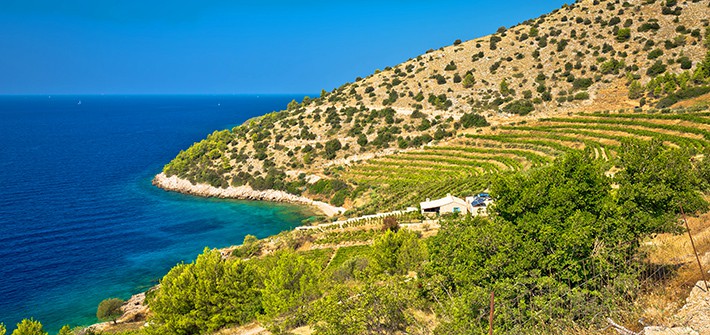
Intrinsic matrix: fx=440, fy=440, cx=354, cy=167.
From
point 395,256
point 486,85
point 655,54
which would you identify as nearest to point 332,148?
point 486,85

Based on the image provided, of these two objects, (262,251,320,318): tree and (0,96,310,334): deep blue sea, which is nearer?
(262,251,320,318): tree

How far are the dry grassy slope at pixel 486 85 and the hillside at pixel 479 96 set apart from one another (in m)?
0.29

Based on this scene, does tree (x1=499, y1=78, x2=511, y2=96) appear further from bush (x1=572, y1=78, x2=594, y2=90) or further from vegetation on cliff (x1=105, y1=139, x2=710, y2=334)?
vegetation on cliff (x1=105, y1=139, x2=710, y2=334)

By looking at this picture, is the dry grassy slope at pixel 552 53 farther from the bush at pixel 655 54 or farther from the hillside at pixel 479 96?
the bush at pixel 655 54

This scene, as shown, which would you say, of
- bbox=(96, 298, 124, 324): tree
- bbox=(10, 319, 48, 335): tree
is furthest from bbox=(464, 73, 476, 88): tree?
bbox=(10, 319, 48, 335): tree

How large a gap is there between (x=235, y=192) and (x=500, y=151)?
49.9 meters

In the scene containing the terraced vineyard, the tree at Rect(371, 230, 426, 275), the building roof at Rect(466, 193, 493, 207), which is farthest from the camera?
the terraced vineyard

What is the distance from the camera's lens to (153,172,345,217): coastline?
253 feet

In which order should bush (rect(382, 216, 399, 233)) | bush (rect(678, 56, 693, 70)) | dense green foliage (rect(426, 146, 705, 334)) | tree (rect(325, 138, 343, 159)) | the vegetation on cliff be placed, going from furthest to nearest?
tree (rect(325, 138, 343, 159)) < bush (rect(678, 56, 693, 70)) < bush (rect(382, 216, 399, 233)) < the vegetation on cliff < dense green foliage (rect(426, 146, 705, 334))

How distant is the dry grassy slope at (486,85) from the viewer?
287 ft

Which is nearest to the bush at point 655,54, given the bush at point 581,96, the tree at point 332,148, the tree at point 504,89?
the bush at point 581,96

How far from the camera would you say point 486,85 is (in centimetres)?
9956

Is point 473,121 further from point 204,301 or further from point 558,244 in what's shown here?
Answer: point 558,244

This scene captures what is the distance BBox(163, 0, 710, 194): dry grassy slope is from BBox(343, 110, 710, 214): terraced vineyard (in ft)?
27.0
